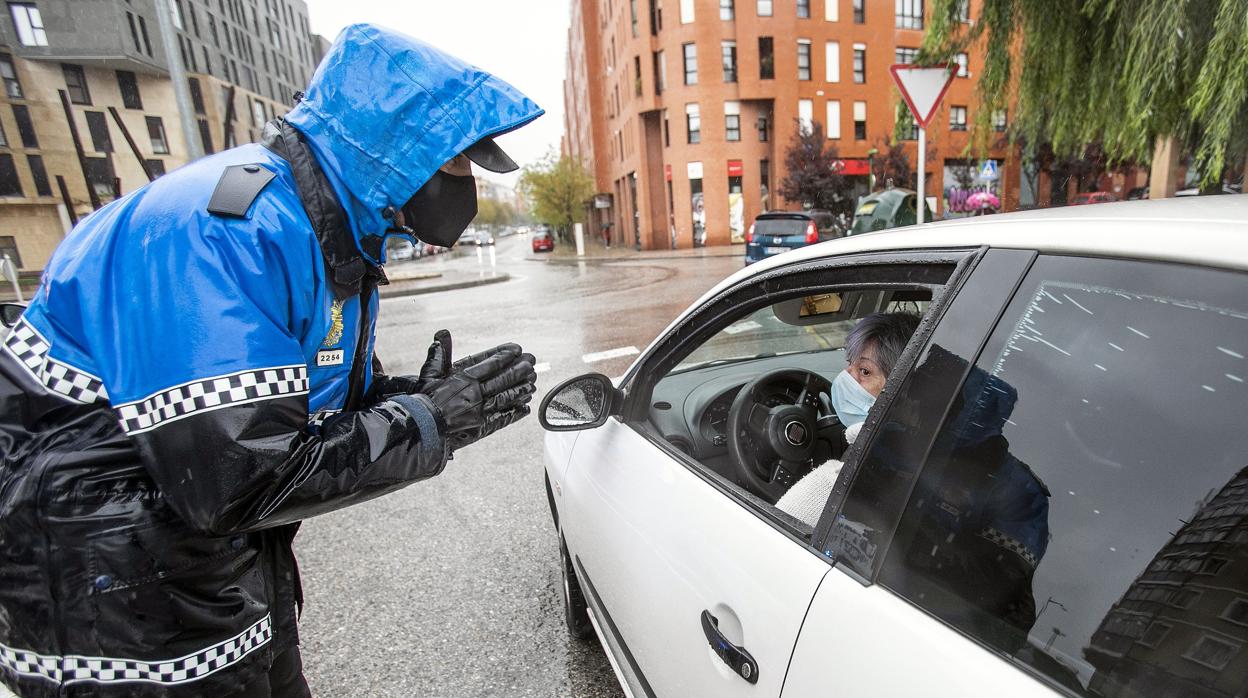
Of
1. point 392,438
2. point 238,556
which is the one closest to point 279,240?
point 392,438

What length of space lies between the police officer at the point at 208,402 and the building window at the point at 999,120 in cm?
478

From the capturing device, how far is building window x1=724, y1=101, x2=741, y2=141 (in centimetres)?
3288

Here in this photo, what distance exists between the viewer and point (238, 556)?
1198 mm

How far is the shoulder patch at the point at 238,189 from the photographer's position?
3.50 ft

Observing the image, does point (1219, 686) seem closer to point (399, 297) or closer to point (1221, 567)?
point (1221, 567)

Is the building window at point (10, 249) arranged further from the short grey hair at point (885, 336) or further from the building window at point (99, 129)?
the short grey hair at point (885, 336)

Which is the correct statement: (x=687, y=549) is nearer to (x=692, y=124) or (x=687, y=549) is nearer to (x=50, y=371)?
(x=50, y=371)

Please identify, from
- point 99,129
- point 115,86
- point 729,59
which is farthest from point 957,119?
point 99,129

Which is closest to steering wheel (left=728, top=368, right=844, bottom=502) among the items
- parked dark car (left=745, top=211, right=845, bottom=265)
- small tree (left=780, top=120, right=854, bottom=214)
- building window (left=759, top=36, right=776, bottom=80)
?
parked dark car (left=745, top=211, right=845, bottom=265)

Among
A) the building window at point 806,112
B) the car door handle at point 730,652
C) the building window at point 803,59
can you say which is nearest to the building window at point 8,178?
the car door handle at point 730,652

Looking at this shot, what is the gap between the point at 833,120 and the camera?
112 ft

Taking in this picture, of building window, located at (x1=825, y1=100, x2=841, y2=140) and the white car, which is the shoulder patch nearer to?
the white car

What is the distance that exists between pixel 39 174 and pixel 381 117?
20.5 metres

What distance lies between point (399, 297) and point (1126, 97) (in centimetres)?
1570
